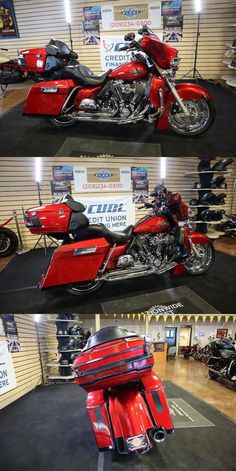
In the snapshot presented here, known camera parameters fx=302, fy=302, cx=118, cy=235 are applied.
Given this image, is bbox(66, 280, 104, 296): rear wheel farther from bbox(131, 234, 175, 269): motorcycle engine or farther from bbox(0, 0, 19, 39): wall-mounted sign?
bbox(0, 0, 19, 39): wall-mounted sign

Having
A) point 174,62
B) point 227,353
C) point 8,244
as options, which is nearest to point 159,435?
point 8,244

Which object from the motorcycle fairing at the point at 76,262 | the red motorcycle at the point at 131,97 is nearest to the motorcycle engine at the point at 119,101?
the red motorcycle at the point at 131,97

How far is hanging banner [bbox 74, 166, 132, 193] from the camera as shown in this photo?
266cm

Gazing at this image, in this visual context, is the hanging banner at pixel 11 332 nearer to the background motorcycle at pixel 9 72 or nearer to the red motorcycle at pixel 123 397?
the red motorcycle at pixel 123 397

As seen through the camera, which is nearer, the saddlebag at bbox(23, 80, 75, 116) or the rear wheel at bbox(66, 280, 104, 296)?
the saddlebag at bbox(23, 80, 75, 116)

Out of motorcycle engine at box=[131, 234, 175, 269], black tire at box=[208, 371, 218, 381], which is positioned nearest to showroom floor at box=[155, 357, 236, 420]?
black tire at box=[208, 371, 218, 381]

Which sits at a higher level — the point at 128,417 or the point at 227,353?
the point at 128,417

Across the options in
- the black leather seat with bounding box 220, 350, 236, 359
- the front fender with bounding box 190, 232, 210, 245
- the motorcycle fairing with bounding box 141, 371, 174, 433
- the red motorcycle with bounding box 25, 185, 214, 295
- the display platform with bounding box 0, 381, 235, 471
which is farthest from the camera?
the black leather seat with bounding box 220, 350, 236, 359

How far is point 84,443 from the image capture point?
2166 mm

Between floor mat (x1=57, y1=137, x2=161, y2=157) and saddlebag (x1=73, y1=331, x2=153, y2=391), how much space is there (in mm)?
1363

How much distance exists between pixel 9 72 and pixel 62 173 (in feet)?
2.82

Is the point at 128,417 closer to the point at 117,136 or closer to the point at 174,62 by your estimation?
the point at 117,136

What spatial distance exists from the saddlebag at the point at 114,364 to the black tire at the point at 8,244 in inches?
65.1

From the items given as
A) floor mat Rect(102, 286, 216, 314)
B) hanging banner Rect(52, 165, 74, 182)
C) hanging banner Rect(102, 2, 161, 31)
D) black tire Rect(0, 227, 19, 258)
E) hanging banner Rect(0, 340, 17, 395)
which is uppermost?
hanging banner Rect(102, 2, 161, 31)
